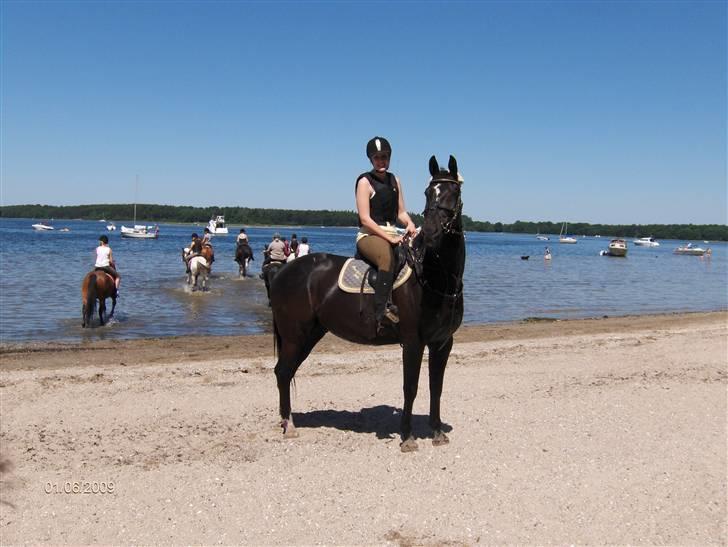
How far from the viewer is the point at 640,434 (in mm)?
7684

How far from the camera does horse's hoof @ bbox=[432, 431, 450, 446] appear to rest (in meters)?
7.21

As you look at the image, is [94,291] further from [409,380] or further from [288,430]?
[409,380]

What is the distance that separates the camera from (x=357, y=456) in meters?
6.79

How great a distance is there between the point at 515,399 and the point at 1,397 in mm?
7293

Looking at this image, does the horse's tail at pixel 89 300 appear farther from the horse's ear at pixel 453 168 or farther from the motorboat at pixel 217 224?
the motorboat at pixel 217 224

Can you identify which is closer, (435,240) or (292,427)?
(435,240)

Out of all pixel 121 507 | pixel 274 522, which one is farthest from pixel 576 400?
pixel 121 507

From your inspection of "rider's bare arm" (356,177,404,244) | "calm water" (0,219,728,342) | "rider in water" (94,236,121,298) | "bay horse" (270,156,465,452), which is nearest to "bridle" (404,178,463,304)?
"bay horse" (270,156,465,452)

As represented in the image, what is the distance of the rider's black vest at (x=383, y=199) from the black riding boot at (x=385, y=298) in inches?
26.2

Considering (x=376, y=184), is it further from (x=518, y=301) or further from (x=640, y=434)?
(x=518, y=301)

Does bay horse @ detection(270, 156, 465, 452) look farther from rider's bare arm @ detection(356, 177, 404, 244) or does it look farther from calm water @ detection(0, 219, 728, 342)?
calm water @ detection(0, 219, 728, 342)

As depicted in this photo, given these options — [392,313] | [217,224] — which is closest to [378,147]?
[392,313]

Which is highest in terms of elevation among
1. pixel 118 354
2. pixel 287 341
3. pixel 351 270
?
pixel 351 270

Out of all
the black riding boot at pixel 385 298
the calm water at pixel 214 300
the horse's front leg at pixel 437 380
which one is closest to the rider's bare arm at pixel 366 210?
the black riding boot at pixel 385 298
